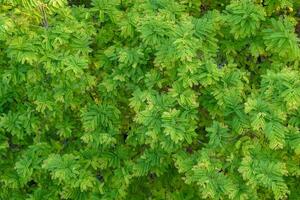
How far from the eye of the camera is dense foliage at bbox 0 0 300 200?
13.3 ft

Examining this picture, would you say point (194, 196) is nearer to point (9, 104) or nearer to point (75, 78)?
point (75, 78)

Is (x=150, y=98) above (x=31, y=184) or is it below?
above

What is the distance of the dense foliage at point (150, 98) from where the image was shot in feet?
13.3

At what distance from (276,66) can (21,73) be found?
2301mm

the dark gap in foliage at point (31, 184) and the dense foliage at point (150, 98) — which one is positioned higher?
the dense foliage at point (150, 98)

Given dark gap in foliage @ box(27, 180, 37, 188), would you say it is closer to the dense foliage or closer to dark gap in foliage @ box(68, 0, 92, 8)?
the dense foliage

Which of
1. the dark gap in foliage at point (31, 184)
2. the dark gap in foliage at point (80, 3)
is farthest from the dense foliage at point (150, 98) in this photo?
the dark gap in foliage at point (80, 3)

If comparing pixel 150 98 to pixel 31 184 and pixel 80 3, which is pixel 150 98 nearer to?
pixel 80 3

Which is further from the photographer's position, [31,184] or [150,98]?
[31,184]

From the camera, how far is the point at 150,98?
4168 millimetres

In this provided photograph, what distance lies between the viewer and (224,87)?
425 centimetres

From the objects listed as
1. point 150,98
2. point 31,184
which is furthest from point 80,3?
point 31,184

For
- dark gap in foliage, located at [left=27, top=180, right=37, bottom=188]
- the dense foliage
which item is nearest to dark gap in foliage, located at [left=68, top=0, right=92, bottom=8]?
the dense foliage

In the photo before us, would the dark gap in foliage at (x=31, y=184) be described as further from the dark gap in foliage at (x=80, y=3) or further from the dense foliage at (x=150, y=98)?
the dark gap in foliage at (x=80, y=3)
